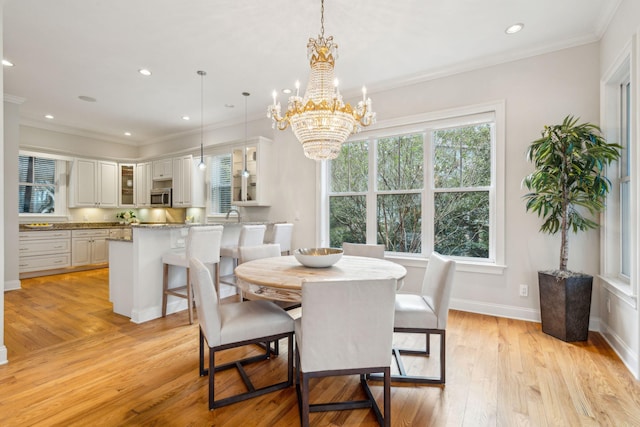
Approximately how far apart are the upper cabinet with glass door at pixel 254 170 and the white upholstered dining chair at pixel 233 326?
323 centimetres

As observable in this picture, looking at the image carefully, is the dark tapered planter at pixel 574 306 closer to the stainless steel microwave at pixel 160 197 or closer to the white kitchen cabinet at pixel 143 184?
the stainless steel microwave at pixel 160 197

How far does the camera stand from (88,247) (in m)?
6.30

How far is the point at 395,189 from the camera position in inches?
168

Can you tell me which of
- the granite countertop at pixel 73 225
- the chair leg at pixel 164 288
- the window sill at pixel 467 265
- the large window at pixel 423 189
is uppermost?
the large window at pixel 423 189

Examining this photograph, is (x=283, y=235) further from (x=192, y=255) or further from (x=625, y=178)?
(x=625, y=178)

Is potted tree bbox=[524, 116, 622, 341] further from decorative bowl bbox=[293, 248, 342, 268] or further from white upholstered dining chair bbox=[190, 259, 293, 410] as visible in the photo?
white upholstered dining chair bbox=[190, 259, 293, 410]

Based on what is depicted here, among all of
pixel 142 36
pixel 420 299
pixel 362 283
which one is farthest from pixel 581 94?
pixel 142 36

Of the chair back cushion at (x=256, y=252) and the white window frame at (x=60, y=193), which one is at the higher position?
the white window frame at (x=60, y=193)

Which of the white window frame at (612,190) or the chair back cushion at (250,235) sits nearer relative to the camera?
the white window frame at (612,190)

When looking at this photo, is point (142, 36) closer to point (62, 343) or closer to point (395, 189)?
point (62, 343)

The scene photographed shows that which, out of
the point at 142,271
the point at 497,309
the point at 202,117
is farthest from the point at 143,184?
the point at 497,309

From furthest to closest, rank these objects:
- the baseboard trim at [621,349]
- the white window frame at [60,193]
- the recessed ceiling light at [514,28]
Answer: the white window frame at [60,193], the recessed ceiling light at [514,28], the baseboard trim at [621,349]

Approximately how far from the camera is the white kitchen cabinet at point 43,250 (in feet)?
17.8

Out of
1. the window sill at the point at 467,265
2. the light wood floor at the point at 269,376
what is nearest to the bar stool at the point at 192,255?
the light wood floor at the point at 269,376
